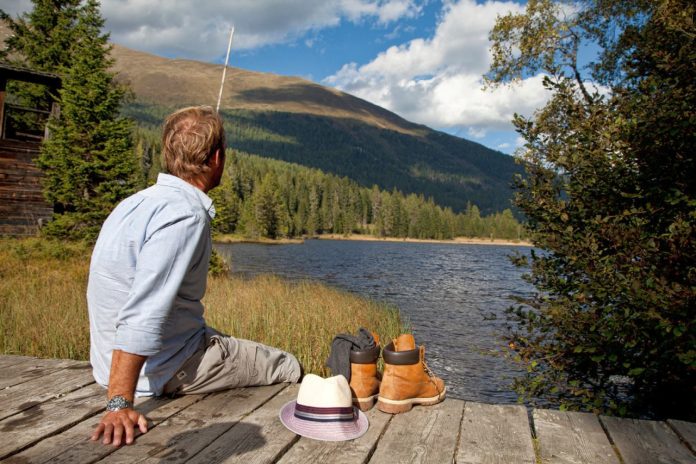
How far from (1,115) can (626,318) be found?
22.6 m

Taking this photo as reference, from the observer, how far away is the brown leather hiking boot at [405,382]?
3133 millimetres

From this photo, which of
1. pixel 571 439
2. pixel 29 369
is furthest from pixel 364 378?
pixel 29 369

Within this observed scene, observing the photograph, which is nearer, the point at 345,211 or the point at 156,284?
the point at 156,284

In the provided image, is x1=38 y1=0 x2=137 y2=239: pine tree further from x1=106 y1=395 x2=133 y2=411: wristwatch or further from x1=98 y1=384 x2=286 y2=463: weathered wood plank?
x1=106 y1=395 x2=133 y2=411: wristwatch

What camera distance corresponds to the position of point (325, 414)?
9.09 feet

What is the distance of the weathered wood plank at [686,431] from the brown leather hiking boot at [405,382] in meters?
1.38

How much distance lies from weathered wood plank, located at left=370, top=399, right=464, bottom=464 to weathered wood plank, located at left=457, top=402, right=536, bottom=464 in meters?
0.06

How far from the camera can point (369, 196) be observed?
159 metres

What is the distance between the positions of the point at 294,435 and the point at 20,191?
22756mm

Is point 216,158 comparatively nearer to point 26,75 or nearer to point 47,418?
point 47,418

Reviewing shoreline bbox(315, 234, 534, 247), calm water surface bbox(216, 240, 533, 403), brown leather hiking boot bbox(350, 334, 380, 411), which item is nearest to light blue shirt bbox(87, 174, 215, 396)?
brown leather hiking boot bbox(350, 334, 380, 411)

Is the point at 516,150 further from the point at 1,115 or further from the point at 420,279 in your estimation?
the point at 420,279

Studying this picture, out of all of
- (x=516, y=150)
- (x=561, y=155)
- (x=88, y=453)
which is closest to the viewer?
(x=88, y=453)

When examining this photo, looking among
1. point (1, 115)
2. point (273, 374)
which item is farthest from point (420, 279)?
point (273, 374)
